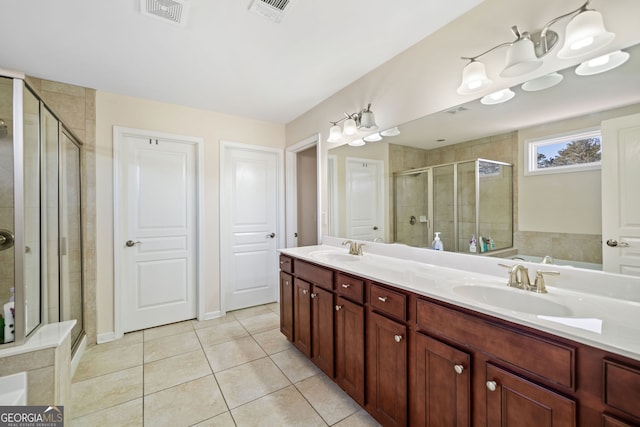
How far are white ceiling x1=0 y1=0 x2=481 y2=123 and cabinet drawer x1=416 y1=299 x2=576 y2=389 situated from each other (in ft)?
5.65

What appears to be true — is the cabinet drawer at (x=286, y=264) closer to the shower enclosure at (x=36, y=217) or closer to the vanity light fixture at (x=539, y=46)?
the shower enclosure at (x=36, y=217)

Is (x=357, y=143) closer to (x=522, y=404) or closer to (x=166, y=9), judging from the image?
(x=166, y=9)

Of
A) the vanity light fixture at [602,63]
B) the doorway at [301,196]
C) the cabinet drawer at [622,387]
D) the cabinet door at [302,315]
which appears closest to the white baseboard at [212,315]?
the doorway at [301,196]

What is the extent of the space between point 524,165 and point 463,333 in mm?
954

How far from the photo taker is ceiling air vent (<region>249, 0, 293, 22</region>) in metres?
1.54

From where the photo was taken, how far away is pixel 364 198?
244cm

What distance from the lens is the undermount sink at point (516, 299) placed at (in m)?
1.09

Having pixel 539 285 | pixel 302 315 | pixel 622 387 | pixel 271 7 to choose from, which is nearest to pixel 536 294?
pixel 539 285

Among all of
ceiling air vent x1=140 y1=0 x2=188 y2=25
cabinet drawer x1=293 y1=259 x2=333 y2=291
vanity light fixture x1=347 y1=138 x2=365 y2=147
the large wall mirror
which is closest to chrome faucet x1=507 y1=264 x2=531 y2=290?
the large wall mirror

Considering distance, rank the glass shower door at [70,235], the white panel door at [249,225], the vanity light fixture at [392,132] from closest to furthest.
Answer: the vanity light fixture at [392,132]
the glass shower door at [70,235]
the white panel door at [249,225]

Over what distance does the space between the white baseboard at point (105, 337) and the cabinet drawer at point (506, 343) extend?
116 inches

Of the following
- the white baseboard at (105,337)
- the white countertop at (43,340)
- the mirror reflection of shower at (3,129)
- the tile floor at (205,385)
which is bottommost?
the tile floor at (205,385)

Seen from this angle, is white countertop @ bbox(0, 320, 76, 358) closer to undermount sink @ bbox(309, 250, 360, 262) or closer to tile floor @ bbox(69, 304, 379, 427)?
tile floor @ bbox(69, 304, 379, 427)

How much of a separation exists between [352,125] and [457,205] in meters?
1.17
